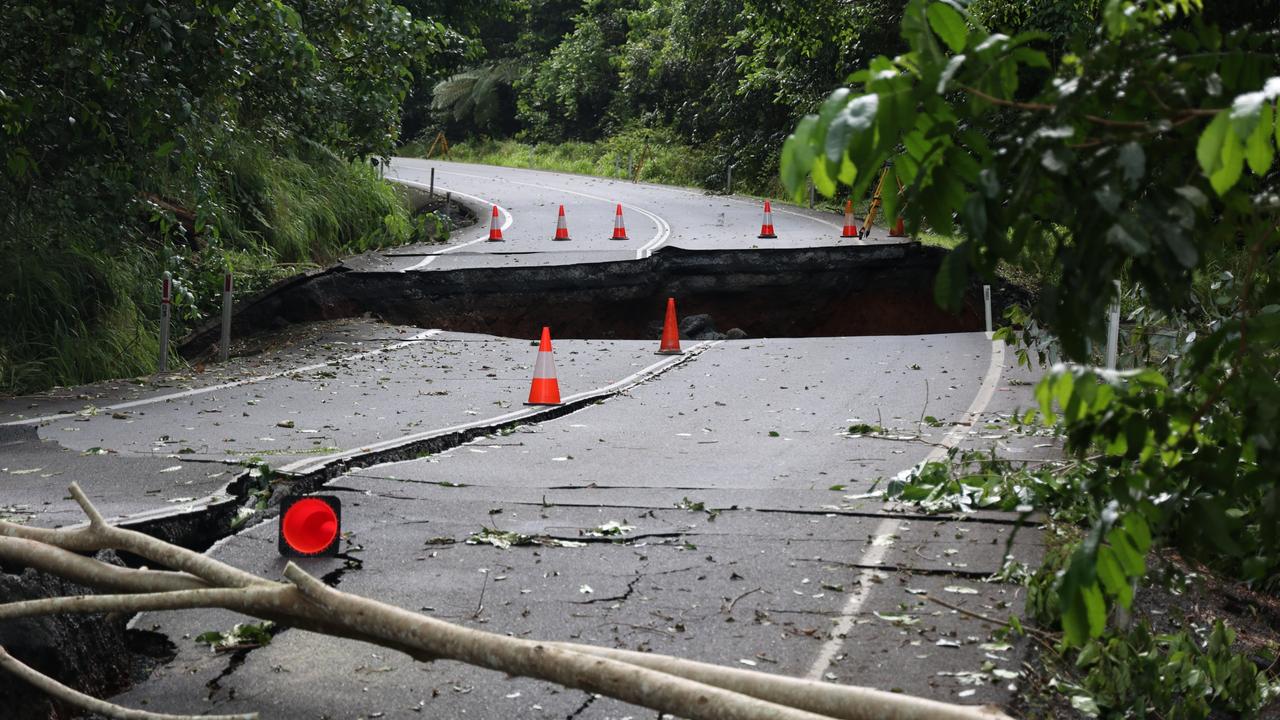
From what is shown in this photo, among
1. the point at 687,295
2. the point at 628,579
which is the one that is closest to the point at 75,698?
the point at 628,579

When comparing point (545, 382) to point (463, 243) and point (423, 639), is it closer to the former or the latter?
point (423, 639)

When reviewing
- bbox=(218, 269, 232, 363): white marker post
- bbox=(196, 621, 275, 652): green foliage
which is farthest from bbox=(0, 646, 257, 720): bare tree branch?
bbox=(218, 269, 232, 363): white marker post

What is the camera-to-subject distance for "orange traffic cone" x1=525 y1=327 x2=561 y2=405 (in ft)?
36.0

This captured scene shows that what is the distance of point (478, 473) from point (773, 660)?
145 inches

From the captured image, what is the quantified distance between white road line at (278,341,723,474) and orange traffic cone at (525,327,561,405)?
0.50 ft

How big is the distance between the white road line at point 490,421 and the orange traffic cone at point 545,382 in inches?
6.0

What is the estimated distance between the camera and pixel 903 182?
2.90m

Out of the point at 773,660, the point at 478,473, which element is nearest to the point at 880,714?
the point at 773,660

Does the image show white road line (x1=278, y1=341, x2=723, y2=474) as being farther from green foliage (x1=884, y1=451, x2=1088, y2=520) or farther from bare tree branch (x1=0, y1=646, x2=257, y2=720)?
green foliage (x1=884, y1=451, x2=1088, y2=520)

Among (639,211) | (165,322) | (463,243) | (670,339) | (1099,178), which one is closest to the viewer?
(1099,178)

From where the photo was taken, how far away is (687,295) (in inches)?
772

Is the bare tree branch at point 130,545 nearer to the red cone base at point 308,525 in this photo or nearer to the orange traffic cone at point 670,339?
the red cone base at point 308,525

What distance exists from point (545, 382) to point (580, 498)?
3616mm

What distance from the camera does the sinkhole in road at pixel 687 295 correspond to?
58.7 ft
